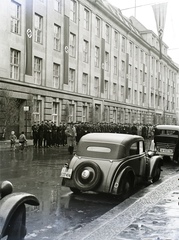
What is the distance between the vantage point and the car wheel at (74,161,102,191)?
690 centimetres

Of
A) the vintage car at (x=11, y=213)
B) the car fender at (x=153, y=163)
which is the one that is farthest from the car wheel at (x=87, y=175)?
the vintage car at (x=11, y=213)

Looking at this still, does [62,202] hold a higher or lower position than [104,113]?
lower

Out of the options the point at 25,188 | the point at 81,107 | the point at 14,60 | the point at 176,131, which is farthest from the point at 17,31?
the point at 25,188

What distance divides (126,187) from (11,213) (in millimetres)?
4288

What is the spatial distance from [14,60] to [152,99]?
30803 mm

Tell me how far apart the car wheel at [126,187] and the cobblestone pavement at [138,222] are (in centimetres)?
25

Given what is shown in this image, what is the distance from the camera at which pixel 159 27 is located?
984 cm

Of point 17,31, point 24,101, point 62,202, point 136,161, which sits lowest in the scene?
point 62,202

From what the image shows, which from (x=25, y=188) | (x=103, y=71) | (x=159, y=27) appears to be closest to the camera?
(x=25, y=188)

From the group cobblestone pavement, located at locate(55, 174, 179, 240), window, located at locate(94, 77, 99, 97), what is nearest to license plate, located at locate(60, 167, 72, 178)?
cobblestone pavement, located at locate(55, 174, 179, 240)

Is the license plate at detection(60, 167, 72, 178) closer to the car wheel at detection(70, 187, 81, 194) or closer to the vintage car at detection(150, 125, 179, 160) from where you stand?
the car wheel at detection(70, 187, 81, 194)

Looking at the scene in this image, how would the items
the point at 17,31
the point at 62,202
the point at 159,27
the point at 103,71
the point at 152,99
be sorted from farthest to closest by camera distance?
the point at 152,99 < the point at 103,71 < the point at 17,31 < the point at 159,27 < the point at 62,202

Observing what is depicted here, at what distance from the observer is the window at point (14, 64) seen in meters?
23.1

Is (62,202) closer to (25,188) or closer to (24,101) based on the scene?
(25,188)
